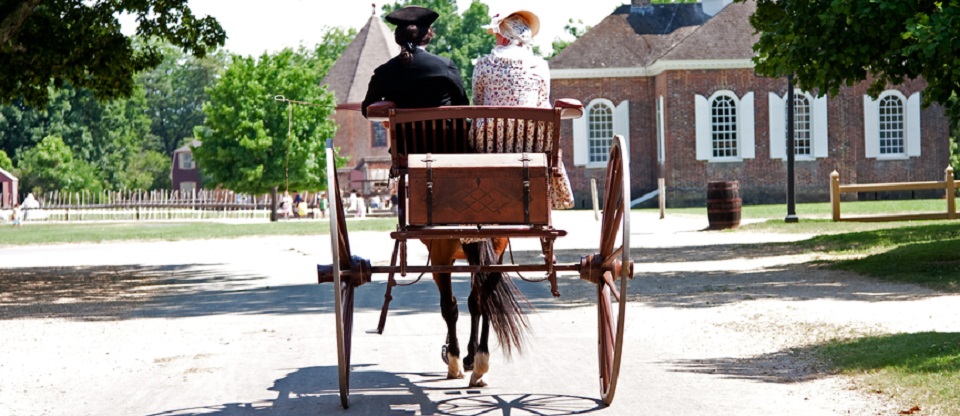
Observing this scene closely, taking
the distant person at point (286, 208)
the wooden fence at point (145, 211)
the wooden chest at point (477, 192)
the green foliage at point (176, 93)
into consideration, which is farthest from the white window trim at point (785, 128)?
the green foliage at point (176, 93)

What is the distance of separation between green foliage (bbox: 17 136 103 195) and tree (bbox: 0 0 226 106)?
228ft

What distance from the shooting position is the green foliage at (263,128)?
66812 millimetres

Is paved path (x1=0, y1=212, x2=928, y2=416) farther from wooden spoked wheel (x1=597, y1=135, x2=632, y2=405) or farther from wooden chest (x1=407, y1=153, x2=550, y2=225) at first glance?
wooden chest (x1=407, y1=153, x2=550, y2=225)

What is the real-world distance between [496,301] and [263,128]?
60238mm

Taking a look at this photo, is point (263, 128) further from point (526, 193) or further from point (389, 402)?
point (526, 193)

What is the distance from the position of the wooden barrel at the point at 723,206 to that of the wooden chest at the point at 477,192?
944 inches

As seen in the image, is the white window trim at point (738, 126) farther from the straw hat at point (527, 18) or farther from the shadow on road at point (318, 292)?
the straw hat at point (527, 18)

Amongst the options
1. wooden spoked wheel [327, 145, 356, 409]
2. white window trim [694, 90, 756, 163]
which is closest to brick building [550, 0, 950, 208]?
white window trim [694, 90, 756, 163]

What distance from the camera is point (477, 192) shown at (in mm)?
6820

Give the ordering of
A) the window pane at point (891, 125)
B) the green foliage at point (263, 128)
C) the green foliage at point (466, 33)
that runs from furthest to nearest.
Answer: the green foliage at point (466, 33), the green foliage at point (263, 128), the window pane at point (891, 125)

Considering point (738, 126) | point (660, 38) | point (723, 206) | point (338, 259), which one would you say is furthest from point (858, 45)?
point (660, 38)

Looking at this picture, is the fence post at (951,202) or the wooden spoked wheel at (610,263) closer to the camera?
the wooden spoked wheel at (610,263)

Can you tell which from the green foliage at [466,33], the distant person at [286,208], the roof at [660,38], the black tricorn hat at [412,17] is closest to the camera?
the black tricorn hat at [412,17]

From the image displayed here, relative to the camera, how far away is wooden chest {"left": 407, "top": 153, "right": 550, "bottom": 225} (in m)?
6.80
